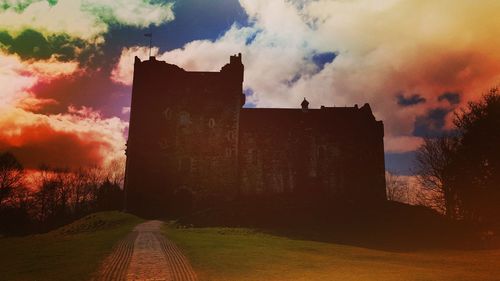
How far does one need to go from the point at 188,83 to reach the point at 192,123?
4830 mm

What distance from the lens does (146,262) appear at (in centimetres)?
1800

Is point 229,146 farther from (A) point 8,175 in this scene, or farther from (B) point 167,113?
(A) point 8,175

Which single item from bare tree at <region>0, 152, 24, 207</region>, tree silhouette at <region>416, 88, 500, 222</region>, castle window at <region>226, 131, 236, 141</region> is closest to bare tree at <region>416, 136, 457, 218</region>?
tree silhouette at <region>416, 88, 500, 222</region>

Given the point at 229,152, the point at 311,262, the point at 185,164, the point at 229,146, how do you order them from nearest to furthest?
the point at 311,262
the point at 185,164
the point at 229,152
the point at 229,146

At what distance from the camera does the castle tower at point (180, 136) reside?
44.0m

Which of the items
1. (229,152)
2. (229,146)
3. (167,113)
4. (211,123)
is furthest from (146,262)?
(167,113)

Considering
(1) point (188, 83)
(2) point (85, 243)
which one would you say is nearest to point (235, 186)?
(1) point (188, 83)

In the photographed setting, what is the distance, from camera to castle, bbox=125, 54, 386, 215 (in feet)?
147

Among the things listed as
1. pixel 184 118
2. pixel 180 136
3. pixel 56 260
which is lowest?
pixel 56 260

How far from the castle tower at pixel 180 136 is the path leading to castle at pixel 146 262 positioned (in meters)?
18.0

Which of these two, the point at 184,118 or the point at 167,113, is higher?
the point at 167,113

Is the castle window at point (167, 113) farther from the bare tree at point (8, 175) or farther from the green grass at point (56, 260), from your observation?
the bare tree at point (8, 175)

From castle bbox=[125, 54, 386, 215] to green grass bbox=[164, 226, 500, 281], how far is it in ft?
52.9

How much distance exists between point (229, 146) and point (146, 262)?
94.2ft
